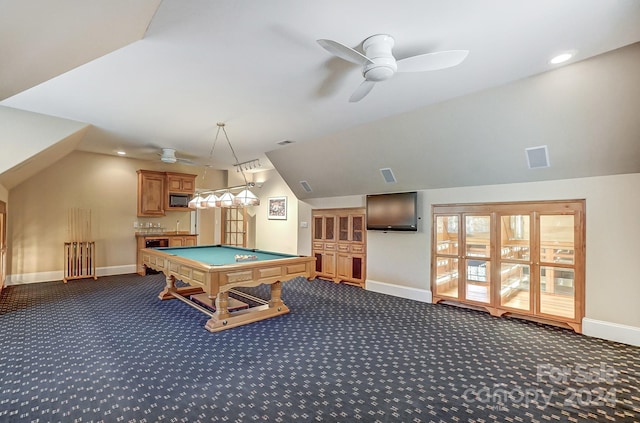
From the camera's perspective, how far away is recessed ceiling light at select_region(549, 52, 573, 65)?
102 inches

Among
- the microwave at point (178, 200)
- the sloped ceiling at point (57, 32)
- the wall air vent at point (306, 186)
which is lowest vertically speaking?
the microwave at point (178, 200)

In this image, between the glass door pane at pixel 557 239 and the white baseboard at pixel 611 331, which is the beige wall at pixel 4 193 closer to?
the glass door pane at pixel 557 239

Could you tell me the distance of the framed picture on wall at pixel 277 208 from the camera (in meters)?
8.12

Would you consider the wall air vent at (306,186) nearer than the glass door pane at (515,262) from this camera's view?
No

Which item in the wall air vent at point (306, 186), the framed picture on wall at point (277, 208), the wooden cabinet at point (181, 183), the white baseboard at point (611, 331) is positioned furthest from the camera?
the framed picture on wall at point (277, 208)

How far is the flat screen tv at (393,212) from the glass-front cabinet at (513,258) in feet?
1.18

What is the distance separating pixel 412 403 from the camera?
225 centimetres

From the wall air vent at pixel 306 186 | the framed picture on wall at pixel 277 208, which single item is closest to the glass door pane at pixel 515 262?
the wall air vent at pixel 306 186

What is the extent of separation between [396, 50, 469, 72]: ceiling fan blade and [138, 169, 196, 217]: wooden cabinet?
21.0 ft

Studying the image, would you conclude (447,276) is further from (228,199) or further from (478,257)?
(228,199)

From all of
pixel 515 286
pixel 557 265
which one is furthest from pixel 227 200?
pixel 557 265

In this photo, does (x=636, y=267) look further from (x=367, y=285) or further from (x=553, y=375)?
(x=367, y=285)

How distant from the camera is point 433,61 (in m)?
2.26

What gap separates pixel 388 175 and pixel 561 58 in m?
2.82
